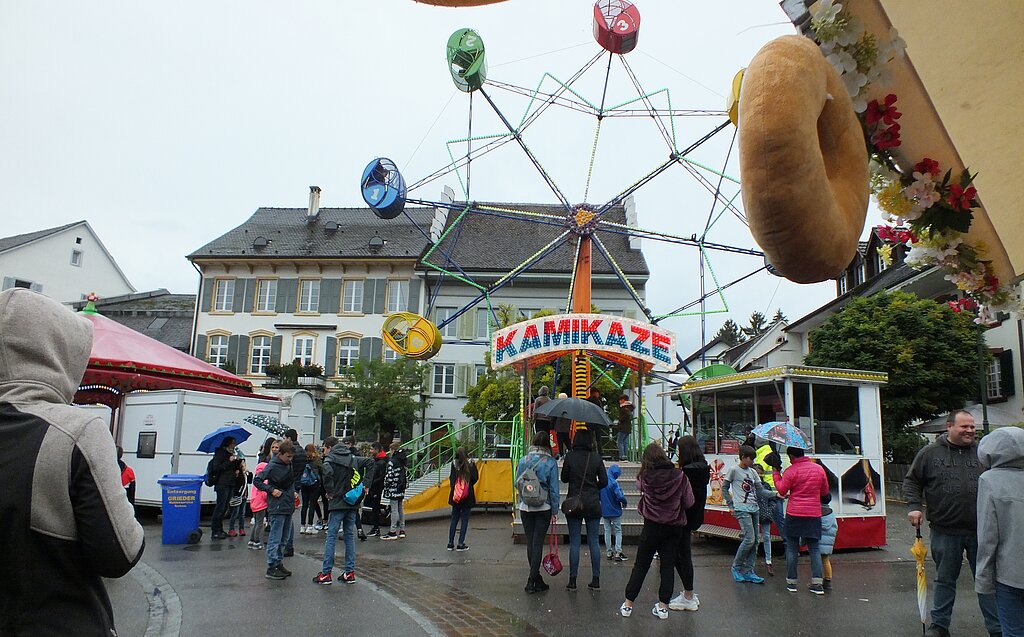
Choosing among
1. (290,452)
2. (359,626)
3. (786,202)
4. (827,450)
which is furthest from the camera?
(827,450)

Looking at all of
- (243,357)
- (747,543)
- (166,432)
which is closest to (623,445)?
(747,543)

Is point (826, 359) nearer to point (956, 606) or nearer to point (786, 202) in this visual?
point (956, 606)

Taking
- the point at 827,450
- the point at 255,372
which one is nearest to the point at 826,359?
the point at 827,450

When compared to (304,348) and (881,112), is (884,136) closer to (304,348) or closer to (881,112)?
(881,112)

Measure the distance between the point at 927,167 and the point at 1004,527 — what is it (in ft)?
9.36

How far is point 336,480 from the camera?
9031 millimetres

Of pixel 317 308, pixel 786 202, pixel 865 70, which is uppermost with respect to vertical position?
pixel 317 308

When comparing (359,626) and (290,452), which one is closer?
(359,626)

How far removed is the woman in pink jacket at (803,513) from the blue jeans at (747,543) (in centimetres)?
48

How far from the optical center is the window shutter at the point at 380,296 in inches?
1480

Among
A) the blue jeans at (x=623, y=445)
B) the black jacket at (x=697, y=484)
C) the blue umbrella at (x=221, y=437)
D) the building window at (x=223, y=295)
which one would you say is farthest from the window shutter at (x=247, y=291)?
the black jacket at (x=697, y=484)

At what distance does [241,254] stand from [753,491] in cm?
3396

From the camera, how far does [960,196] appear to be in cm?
295

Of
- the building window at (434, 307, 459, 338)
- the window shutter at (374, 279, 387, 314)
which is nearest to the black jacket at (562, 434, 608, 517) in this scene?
the building window at (434, 307, 459, 338)
